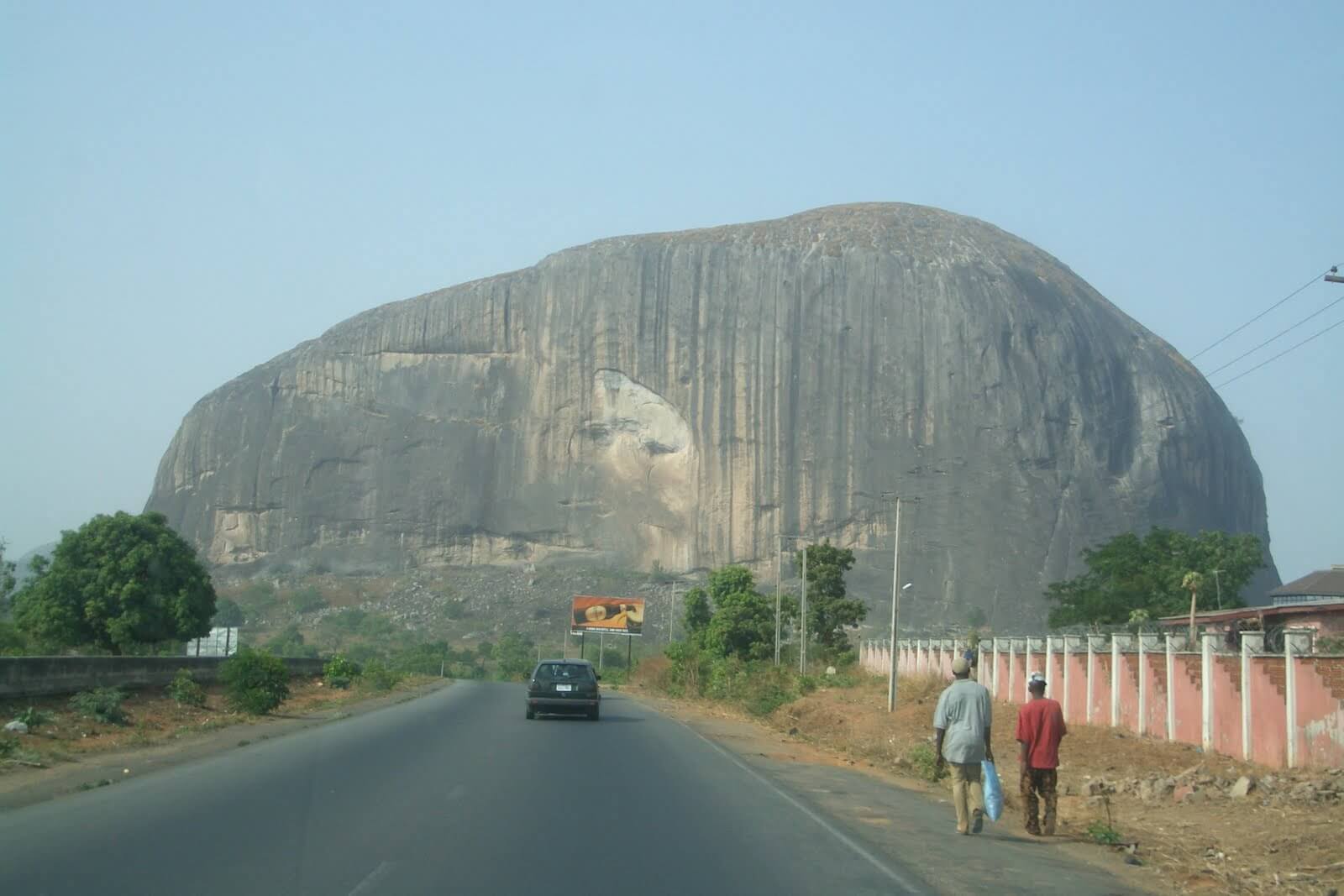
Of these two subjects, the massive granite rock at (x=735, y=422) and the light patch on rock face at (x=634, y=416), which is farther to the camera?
the light patch on rock face at (x=634, y=416)

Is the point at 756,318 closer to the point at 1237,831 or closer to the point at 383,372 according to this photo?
the point at 383,372

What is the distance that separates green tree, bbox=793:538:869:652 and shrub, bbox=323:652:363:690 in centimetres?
2866

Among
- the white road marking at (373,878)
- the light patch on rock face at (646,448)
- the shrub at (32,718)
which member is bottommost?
the shrub at (32,718)

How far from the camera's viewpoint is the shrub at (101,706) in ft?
71.3

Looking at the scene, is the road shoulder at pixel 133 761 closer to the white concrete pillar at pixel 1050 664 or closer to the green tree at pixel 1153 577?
the white concrete pillar at pixel 1050 664

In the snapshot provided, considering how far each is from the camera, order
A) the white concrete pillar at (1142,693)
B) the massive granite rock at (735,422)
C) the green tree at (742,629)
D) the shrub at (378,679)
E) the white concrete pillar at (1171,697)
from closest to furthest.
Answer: the white concrete pillar at (1171,697) → the white concrete pillar at (1142,693) → the shrub at (378,679) → the green tree at (742,629) → the massive granite rock at (735,422)

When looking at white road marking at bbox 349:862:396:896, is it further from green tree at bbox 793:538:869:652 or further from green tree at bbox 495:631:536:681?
green tree at bbox 495:631:536:681

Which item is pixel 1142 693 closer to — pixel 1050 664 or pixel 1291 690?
pixel 1291 690

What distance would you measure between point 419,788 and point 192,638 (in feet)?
131

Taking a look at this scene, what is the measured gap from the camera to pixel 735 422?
385ft

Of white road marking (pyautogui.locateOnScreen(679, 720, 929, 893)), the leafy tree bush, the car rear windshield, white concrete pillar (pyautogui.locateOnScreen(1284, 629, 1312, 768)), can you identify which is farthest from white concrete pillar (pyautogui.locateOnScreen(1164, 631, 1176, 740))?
the leafy tree bush

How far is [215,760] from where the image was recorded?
16.6 metres

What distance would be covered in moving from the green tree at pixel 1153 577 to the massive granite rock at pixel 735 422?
1363 inches

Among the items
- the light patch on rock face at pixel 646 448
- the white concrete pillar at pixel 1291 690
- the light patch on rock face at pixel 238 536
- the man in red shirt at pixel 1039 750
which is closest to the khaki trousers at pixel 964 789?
the man in red shirt at pixel 1039 750
